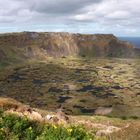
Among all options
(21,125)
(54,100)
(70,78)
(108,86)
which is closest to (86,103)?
(54,100)

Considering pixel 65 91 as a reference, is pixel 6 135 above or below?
above

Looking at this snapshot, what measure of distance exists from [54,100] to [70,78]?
56.5 metres

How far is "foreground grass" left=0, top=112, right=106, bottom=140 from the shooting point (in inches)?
518

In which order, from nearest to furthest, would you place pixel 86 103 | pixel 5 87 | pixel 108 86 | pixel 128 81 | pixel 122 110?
1. pixel 122 110
2. pixel 86 103
3. pixel 5 87
4. pixel 108 86
5. pixel 128 81

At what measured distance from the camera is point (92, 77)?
194 metres

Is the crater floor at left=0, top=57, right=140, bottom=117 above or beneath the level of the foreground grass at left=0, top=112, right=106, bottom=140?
beneath

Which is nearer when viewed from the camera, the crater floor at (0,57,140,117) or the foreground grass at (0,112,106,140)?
the foreground grass at (0,112,106,140)

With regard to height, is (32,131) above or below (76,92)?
above

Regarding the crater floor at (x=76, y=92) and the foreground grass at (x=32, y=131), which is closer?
the foreground grass at (x=32, y=131)

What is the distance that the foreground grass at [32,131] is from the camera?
13156 millimetres

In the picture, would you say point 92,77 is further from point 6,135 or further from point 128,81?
point 6,135

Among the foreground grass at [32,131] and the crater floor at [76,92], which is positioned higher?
the foreground grass at [32,131]

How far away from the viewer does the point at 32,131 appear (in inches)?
542

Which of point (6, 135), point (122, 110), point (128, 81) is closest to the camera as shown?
point (6, 135)
